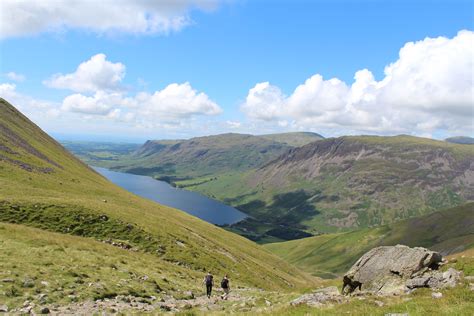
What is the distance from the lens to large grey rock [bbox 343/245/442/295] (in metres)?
24.9

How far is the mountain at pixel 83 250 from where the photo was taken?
77.9ft

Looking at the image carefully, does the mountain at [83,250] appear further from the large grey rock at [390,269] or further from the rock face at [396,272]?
the rock face at [396,272]

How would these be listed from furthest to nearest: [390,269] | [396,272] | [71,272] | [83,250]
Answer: [83,250] < [390,269] < [396,272] < [71,272]

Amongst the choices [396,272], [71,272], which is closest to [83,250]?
[71,272]

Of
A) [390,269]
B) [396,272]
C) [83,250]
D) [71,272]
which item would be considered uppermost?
[390,269]

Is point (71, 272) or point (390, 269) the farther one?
point (390, 269)

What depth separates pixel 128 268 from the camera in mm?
32062

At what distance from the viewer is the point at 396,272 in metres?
25.8

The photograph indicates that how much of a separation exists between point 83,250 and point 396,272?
29.4 meters

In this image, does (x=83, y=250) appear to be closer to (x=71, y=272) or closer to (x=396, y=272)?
(x=71, y=272)

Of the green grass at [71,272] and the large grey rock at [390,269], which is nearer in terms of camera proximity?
the green grass at [71,272]

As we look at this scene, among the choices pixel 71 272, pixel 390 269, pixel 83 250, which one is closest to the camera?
pixel 71 272

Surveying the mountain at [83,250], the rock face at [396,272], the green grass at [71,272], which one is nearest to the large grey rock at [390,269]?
the rock face at [396,272]

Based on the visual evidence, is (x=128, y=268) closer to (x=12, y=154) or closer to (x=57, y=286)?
(x=57, y=286)
